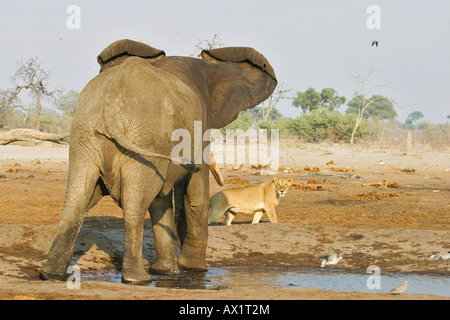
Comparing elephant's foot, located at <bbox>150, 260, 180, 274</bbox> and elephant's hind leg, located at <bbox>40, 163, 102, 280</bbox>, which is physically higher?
elephant's hind leg, located at <bbox>40, 163, 102, 280</bbox>

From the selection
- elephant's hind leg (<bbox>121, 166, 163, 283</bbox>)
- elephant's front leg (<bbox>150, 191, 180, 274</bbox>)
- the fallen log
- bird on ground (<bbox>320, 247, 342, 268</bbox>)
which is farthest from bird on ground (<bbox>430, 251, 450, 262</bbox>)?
the fallen log

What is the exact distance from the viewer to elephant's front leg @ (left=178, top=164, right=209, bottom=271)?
8.46 metres

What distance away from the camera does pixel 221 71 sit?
9.10 meters

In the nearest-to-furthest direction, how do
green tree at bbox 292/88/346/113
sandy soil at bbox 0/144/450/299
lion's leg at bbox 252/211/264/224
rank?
sandy soil at bbox 0/144/450/299 → lion's leg at bbox 252/211/264/224 → green tree at bbox 292/88/346/113

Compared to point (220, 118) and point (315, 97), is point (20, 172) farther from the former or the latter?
point (315, 97)

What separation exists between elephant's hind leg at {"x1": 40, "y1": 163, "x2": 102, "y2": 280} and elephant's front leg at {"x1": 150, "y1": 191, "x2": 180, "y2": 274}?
4.25 feet

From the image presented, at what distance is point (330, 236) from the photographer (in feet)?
32.1

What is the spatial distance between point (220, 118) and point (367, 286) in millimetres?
2531

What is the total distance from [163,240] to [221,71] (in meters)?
2.13

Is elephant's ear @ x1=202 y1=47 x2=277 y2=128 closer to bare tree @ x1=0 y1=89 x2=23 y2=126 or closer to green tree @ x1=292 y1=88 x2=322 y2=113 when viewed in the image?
bare tree @ x1=0 y1=89 x2=23 y2=126

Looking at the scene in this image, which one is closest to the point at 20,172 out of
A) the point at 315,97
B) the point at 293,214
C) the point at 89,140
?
the point at 293,214

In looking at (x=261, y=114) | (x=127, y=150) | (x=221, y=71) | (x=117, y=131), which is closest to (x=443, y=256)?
(x=221, y=71)

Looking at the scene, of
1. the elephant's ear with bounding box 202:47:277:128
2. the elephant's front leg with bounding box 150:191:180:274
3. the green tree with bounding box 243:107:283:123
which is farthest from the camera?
the green tree with bounding box 243:107:283:123

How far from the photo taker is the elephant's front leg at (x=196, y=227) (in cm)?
846
